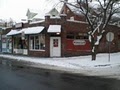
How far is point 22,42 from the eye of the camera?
1458 inches

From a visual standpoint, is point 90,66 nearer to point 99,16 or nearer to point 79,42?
point 99,16

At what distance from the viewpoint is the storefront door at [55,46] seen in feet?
102

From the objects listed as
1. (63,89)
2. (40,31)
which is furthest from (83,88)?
(40,31)

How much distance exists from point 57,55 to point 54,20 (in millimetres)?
4156

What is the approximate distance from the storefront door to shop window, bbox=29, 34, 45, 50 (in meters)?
1.24

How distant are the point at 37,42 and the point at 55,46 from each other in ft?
9.56

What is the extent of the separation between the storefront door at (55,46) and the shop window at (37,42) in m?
1.24

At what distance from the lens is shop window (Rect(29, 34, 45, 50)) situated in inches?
1255

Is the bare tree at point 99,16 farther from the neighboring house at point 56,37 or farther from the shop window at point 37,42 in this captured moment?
the shop window at point 37,42

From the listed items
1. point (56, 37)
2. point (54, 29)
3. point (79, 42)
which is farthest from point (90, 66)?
point (79, 42)

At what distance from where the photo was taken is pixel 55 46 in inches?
1228

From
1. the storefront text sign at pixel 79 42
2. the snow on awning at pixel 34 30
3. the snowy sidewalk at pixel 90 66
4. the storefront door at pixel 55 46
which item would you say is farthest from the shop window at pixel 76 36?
the snowy sidewalk at pixel 90 66

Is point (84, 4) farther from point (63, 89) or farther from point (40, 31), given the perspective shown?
point (63, 89)

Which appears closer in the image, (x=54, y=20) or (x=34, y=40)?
(x=54, y=20)
